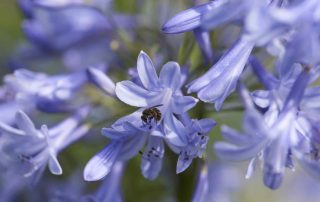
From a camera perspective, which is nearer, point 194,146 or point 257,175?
point 194,146

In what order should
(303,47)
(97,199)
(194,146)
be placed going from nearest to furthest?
1. (303,47)
2. (194,146)
3. (97,199)

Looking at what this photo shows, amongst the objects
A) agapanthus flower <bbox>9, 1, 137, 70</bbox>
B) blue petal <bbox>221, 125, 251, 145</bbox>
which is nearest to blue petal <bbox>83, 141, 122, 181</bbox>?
blue petal <bbox>221, 125, 251, 145</bbox>

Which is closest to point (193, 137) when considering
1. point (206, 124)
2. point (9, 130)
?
point (206, 124)

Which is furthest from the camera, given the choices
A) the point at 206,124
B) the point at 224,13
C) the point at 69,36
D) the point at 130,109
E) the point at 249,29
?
the point at 69,36

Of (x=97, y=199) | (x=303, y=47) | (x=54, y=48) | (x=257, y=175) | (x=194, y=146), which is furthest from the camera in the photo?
(x=257, y=175)

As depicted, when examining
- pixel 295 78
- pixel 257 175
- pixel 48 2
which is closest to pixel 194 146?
pixel 295 78

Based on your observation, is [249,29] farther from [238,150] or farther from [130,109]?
[130,109]

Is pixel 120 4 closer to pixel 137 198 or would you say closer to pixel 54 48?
pixel 54 48

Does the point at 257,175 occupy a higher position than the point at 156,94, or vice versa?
the point at 156,94
